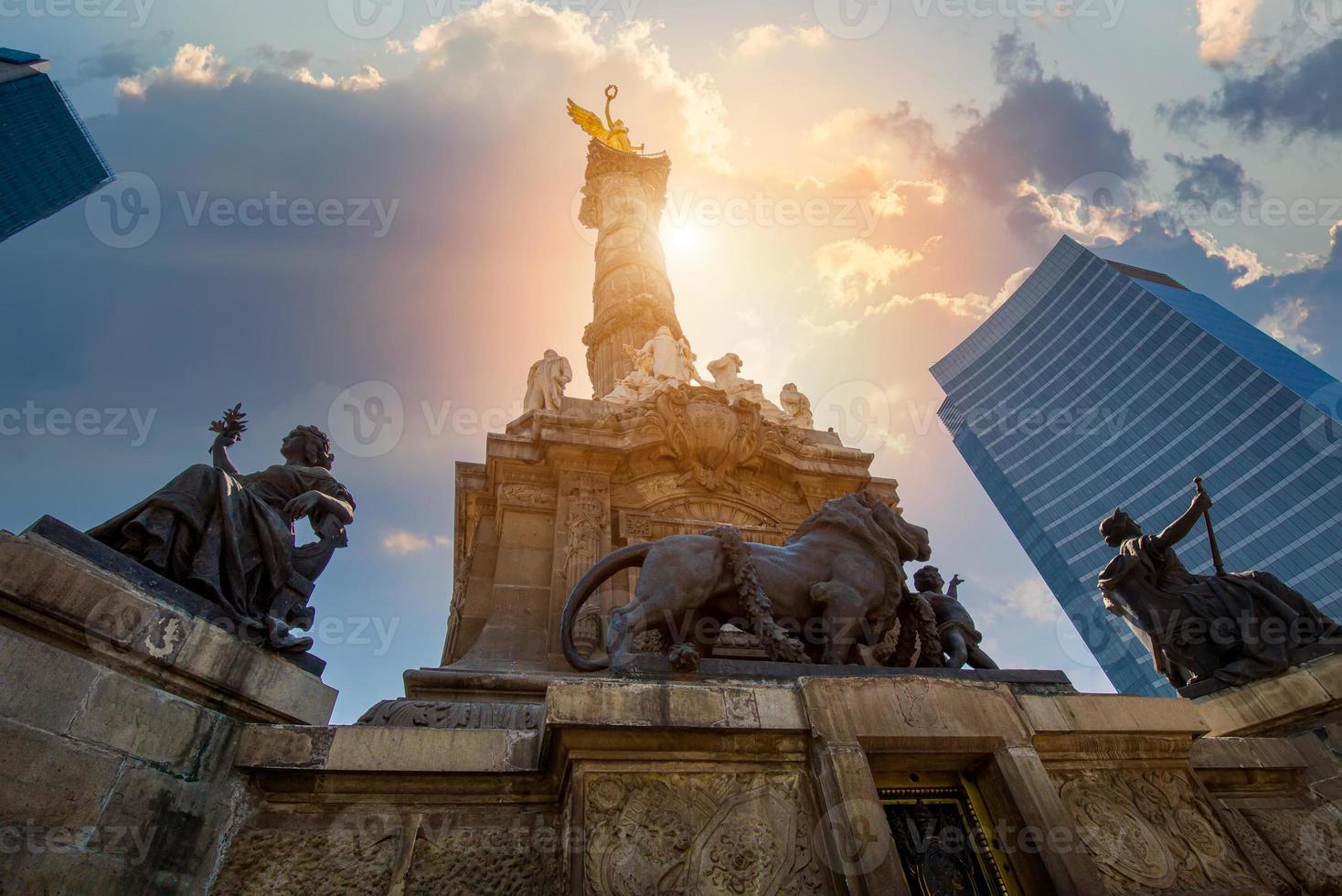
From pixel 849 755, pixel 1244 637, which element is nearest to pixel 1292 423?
pixel 1244 637

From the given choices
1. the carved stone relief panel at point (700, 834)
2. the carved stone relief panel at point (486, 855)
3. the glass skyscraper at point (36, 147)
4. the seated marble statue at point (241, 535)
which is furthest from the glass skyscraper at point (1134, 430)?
the glass skyscraper at point (36, 147)

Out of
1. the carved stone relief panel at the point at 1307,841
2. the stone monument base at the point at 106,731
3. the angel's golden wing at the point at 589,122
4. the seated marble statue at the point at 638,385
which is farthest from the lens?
the angel's golden wing at the point at 589,122

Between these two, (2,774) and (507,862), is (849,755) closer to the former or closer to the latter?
(507,862)

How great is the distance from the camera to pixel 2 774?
3182 mm

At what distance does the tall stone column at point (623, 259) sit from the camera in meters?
16.6

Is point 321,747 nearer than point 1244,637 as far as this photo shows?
Yes

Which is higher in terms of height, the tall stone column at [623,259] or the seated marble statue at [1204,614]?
the tall stone column at [623,259]

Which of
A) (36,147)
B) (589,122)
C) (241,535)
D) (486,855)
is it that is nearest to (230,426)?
(241,535)

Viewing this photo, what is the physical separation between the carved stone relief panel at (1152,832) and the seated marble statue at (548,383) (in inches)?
329

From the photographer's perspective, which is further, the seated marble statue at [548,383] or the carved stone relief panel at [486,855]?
the seated marble statue at [548,383]

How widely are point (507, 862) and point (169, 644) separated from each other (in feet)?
7.26

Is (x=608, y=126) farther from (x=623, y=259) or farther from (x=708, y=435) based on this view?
(x=708, y=435)

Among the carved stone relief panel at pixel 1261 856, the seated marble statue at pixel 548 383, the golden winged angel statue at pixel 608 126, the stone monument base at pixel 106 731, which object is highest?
the golden winged angel statue at pixel 608 126

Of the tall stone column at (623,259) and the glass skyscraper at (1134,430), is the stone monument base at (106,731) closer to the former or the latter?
the tall stone column at (623,259)
